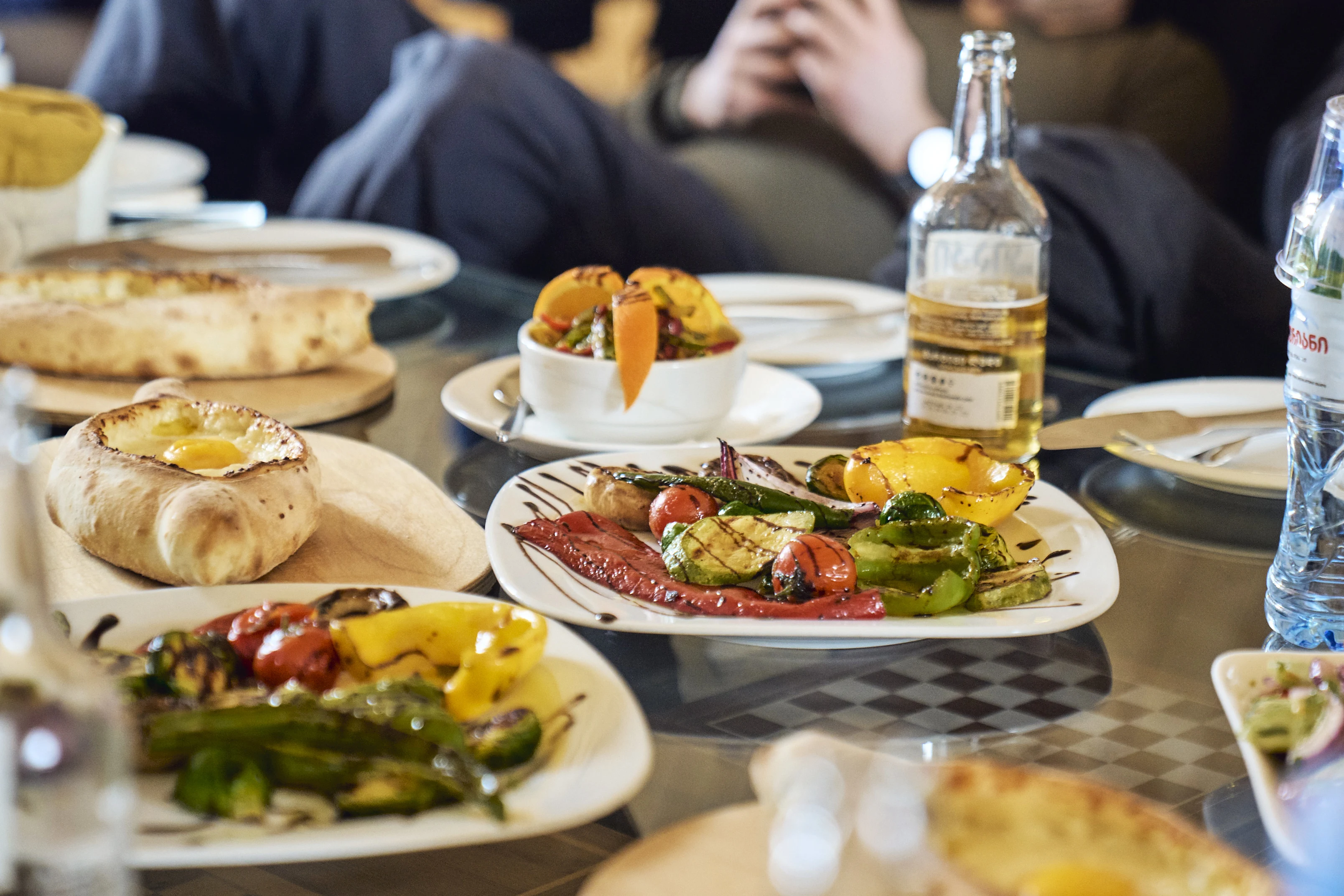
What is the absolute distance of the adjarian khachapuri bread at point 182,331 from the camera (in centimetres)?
133

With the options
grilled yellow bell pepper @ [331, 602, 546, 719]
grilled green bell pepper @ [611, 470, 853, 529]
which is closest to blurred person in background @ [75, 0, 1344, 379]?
grilled green bell pepper @ [611, 470, 853, 529]

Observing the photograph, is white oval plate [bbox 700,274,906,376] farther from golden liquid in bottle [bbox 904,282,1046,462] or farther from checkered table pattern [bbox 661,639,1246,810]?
checkered table pattern [bbox 661,639,1246,810]

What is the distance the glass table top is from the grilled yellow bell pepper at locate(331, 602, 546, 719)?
0.08 m

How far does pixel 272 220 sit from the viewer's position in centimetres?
208

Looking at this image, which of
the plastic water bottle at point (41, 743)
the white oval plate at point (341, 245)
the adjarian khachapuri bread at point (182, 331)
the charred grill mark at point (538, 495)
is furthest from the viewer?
the white oval plate at point (341, 245)

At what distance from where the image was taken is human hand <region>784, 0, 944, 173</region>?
309 centimetres

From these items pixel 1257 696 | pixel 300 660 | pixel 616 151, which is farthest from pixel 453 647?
pixel 616 151

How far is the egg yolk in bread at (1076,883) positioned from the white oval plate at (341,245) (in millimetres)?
1262

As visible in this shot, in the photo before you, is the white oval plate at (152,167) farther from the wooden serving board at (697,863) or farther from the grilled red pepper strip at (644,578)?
the wooden serving board at (697,863)

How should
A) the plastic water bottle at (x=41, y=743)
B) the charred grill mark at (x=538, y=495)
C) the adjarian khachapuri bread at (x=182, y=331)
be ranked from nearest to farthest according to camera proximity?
the plastic water bottle at (x=41, y=743)
the charred grill mark at (x=538, y=495)
the adjarian khachapuri bread at (x=182, y=331)

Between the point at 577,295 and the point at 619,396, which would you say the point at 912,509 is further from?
the point at 577,295

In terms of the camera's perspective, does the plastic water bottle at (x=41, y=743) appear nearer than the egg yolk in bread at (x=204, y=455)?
Yes

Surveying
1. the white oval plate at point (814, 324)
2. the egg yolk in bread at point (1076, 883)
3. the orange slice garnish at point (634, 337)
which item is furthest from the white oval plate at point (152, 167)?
the egg yolk in bread at point (1076, 883)

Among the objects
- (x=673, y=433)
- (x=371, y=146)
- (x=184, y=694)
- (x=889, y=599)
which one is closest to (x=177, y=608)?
(x=184, y=694)
